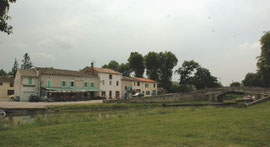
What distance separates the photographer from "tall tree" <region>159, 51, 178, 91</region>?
68.9 metres

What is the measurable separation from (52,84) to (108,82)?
1344 centimetres

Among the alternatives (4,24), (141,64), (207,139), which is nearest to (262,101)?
(207,139)

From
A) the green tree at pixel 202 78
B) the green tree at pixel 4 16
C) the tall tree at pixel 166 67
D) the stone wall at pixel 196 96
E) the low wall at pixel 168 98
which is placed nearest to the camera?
the green tree at pixel 4 16

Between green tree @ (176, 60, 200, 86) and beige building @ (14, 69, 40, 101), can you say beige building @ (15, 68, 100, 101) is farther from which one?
green tree @ (176, 60, 200, 86)

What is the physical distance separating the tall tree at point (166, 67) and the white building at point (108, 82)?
2166 centimetres

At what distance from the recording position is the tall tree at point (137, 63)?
2685 inches

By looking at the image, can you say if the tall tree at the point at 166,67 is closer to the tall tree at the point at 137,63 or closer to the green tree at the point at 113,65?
the tall tree at the point at 137,63

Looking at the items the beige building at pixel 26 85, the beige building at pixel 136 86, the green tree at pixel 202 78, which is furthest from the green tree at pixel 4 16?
the green tree at pixel 202 78

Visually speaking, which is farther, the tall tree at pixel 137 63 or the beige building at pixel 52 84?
the tall tree at pixel 137 63

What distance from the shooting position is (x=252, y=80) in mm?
84500

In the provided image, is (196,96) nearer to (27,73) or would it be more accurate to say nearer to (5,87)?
(27,73)

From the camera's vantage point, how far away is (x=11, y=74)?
77.1 m

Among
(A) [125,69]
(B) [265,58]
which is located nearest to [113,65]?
(A) [125,69]

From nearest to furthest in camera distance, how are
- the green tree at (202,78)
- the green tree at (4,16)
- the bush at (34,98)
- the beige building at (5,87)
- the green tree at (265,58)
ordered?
the green tree at (4,16) < the bush at (34,98) < the green tree at (265,58) < the beige building at (5,87) < the green tree at (202,78)
